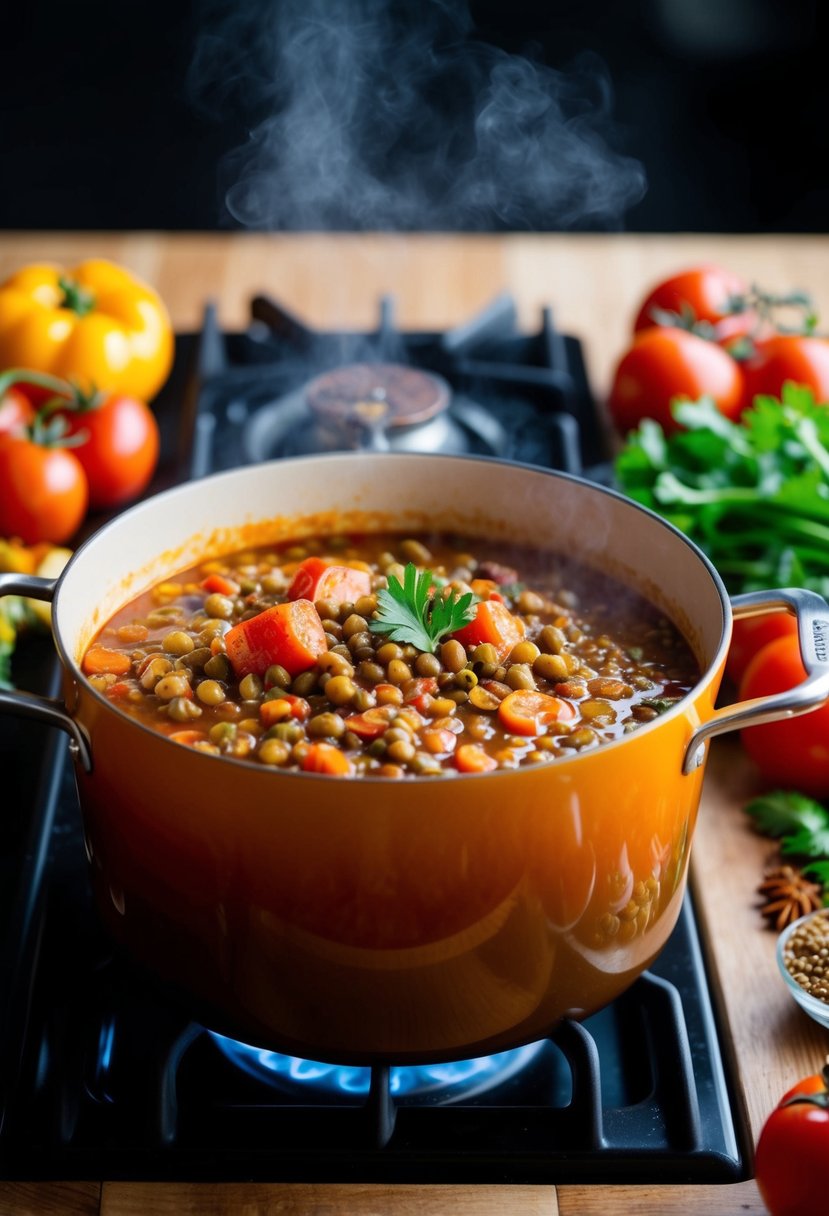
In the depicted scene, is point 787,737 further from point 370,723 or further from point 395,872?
point 395,872

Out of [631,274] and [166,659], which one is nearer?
[166,659]

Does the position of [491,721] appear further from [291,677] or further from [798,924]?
[798,924]

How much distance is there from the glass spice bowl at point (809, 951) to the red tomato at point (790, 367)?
1.49 metres

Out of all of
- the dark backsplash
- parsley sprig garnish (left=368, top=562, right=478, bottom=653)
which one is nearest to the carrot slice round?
parsley sprig garnish (left=368, top=562, right=478, bottom=653)

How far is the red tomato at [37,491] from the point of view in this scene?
2.60m

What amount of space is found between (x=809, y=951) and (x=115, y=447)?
5.61 ft

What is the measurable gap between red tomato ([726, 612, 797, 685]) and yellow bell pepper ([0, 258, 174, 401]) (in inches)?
60.9

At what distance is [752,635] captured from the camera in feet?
7.43

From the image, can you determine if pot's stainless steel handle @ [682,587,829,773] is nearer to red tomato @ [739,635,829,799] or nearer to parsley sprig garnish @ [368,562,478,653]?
parsley sprig garnish @ [368,562,478,653]

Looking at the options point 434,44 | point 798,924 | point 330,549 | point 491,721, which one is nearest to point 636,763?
point 491,721

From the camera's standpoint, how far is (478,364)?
3107 millimetres

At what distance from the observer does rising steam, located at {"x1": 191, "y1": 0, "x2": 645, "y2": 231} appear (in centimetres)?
309

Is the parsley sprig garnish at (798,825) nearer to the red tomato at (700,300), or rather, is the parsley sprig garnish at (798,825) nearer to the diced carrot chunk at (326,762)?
the diced carrot chunk at (326,762)

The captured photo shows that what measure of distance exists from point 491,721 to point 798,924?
0.51 metres
